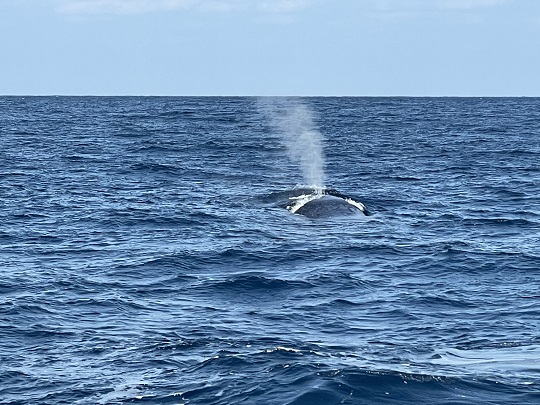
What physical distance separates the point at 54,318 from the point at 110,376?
4.80 metres

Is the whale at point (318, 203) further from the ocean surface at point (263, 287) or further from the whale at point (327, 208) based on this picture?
the ocean surface at point (263, 287)

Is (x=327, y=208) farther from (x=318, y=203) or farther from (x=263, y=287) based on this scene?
(x=263, y=287)

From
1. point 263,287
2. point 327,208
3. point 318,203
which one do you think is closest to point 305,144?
point 318,203

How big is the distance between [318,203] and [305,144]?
152 ft

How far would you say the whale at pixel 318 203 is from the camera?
36.6 meters

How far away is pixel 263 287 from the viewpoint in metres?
25.7

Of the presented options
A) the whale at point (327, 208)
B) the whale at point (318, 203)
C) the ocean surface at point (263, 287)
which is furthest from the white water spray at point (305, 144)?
the whale at point (327, 208)

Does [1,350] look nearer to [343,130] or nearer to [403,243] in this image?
[403,243]

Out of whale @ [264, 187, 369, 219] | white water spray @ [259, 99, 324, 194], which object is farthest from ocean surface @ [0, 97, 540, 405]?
white water spray @ [259, 99, 324, 194]

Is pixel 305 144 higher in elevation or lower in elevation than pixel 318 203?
higher

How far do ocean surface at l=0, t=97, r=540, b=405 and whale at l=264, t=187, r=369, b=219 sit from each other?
Answer: 47cm

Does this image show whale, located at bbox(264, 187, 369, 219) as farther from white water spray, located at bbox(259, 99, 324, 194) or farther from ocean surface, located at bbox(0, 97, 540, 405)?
white water spray, located at bbox(259, 99, 324, 194)

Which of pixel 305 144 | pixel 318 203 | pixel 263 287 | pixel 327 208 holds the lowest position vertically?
pixel 263 287

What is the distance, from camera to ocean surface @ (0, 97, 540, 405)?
1766cm
